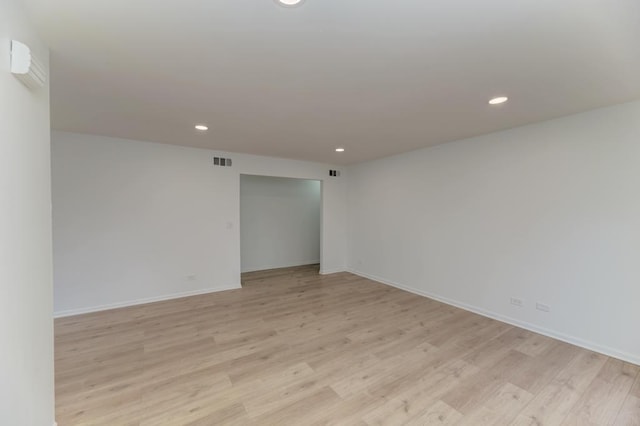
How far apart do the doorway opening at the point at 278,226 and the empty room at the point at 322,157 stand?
49.4 inches

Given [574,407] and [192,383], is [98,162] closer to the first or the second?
[192,383]

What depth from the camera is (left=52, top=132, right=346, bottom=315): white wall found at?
358cm

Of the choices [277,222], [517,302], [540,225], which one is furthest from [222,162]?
[517,302]

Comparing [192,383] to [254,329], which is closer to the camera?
[192,383]

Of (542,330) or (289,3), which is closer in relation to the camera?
(289,3)

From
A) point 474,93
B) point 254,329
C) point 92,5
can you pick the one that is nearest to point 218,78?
point 92,5

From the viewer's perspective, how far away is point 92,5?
4.34 ft

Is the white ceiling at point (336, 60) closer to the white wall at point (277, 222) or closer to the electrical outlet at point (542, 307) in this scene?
the electrical outlet at point (542, 307)

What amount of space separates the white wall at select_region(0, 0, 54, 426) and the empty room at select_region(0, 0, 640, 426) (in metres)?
0.02

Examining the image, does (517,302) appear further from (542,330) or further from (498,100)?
(498,100)

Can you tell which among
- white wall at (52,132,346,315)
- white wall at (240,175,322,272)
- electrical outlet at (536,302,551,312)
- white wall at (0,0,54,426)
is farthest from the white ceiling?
white wall at (240,175,322,272)

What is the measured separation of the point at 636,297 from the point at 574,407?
57.1 inches

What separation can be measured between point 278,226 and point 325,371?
466 cm

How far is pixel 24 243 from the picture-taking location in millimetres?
1357
